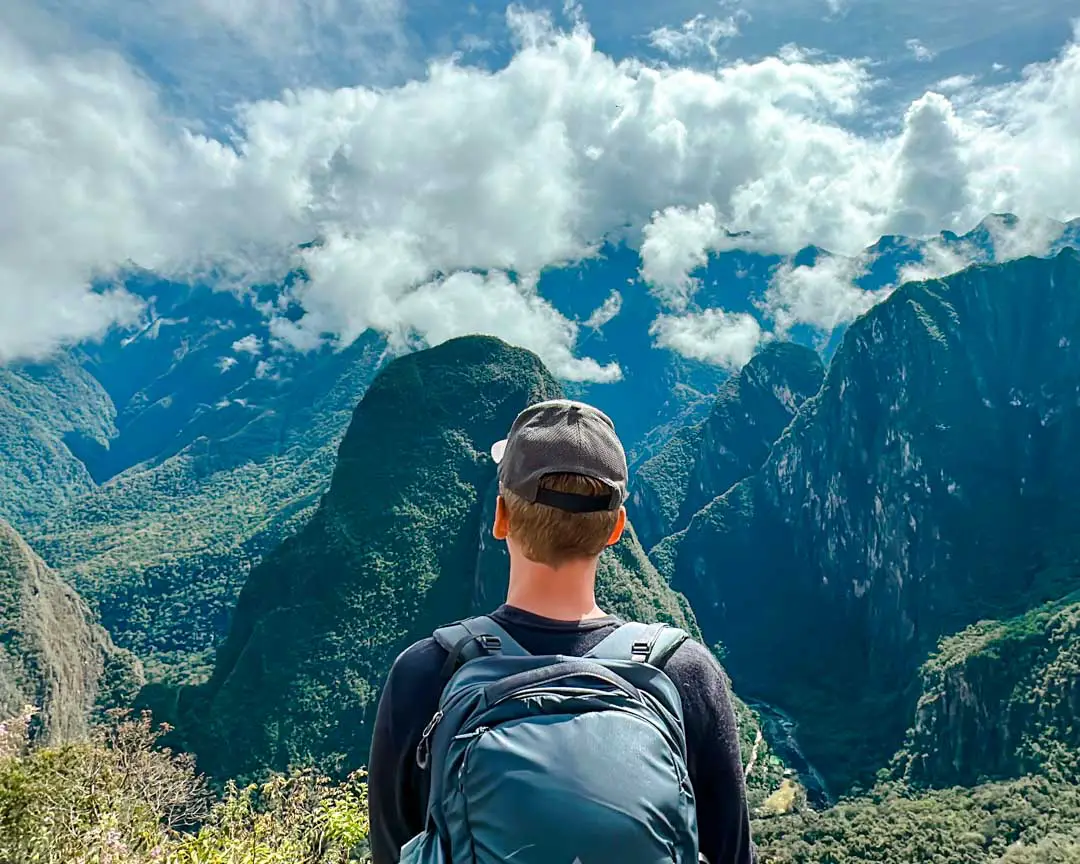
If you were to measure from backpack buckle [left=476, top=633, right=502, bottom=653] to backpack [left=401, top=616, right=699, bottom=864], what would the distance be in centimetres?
6

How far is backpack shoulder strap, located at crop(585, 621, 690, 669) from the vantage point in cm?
208

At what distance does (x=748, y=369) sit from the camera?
11000 cm

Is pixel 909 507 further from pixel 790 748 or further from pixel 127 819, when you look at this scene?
pixel 127 819

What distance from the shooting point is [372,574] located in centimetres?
4925

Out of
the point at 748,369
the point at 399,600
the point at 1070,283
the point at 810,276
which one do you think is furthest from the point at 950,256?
the point at 399,600

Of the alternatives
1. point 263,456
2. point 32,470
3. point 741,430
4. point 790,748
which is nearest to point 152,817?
point 790,748

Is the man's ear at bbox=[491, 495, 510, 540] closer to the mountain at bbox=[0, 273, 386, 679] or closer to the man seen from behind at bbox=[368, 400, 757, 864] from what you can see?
the man seen from behind at bbox=[368, 400, 757, 864]

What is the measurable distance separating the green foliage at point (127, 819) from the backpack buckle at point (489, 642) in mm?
6795

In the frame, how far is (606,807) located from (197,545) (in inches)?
4313

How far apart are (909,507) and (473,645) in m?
77.6

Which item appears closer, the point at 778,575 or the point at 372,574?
the point at 372,574

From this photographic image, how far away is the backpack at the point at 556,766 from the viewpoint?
1.68 meters

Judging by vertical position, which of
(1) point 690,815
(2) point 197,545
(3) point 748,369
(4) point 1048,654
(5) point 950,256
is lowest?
(2) point 197,545

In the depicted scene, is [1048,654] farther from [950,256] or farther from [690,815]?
[950,256]
